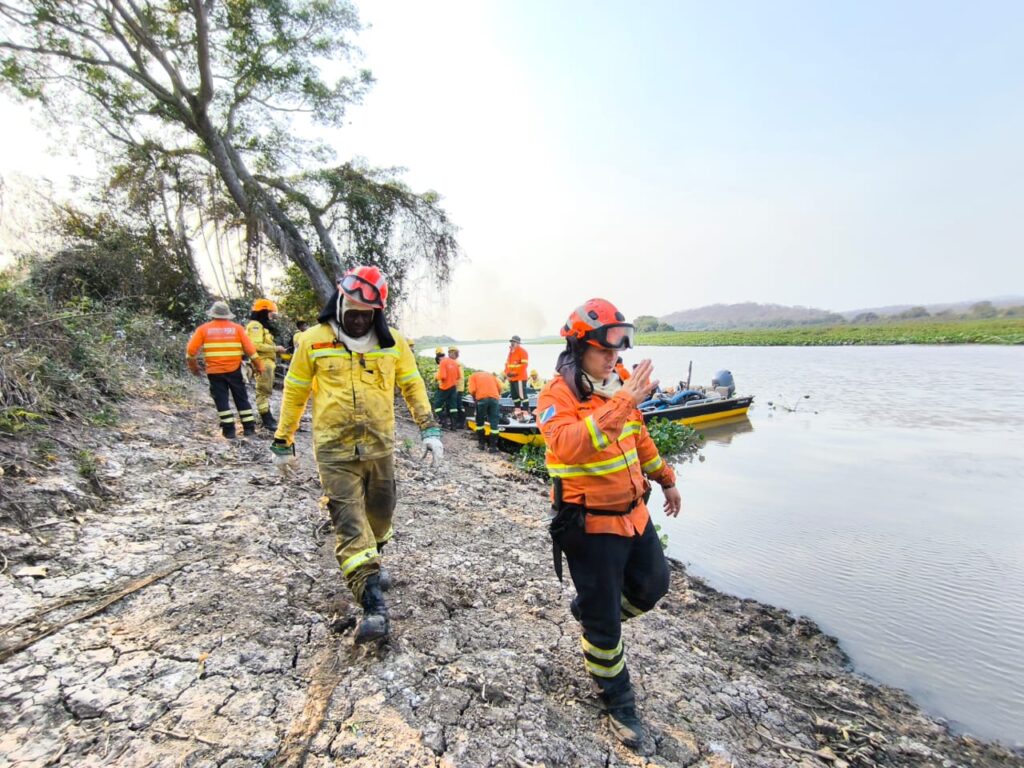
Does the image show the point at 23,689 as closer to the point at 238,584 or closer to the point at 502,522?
the point at 238,584

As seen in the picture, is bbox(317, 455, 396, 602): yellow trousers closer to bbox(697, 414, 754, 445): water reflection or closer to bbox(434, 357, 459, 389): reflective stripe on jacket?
bbox(434, 357, 459, 389): reflective stripe on jacket

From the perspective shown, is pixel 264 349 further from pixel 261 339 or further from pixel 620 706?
pixel 620 706

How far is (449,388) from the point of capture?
1153 centimetres

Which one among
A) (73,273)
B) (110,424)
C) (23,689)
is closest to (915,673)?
(23,689)

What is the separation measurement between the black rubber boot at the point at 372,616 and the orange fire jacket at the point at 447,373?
340 inches

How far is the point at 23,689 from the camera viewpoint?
6.93ft

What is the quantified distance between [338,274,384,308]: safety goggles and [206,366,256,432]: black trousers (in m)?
4.50

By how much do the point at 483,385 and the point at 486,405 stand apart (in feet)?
1.69

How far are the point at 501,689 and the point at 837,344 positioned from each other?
6475cm

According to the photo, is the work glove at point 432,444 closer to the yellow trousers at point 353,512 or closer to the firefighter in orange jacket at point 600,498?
the yellow trousers at point 353,512

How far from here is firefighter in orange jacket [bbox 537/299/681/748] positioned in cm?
210

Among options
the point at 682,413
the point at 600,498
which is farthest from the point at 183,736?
the point at 682,413

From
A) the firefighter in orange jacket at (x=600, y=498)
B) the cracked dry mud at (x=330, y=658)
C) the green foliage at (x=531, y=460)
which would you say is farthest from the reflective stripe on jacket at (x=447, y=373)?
the firefighter in orange jacket at (x=600, y=498)

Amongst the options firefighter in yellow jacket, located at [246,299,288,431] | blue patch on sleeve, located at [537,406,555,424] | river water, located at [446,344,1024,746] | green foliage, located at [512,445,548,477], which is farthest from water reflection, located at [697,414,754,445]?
blue patch on sleeve, located at [537,406,555,424]
